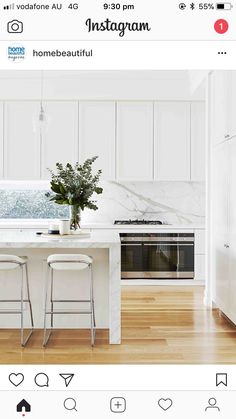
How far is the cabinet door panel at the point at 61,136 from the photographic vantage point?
16.9ft

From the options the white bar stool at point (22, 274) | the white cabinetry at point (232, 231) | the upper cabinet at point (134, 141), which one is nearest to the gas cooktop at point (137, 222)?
the upper cabinet at point (134, 141)

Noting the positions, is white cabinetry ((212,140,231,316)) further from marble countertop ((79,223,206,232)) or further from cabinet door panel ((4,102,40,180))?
cabinet door panel ((4,102,40,180))

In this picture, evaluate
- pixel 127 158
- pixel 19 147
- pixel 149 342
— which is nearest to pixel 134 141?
pixel 127 158

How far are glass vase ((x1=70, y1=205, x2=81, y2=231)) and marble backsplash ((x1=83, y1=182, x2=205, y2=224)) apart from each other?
6.67ft

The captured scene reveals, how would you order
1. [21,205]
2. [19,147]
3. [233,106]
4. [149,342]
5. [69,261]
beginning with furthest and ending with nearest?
1. [21,205]
2. [19,147]
3. [233,106]
4. [149,342]
5. [69,261]

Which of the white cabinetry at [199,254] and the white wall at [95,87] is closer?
the white cabinetry at [199,254]

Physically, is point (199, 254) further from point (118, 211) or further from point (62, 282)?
point (62, 282)
